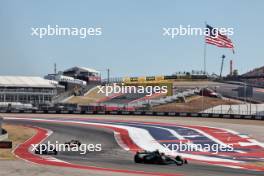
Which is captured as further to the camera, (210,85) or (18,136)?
(210,85)

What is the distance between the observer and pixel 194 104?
8300 cm

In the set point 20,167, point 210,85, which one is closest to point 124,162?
point 20,167

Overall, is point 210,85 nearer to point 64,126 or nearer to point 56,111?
point 56,111

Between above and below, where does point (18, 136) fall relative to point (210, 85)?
below

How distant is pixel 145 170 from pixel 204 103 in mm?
59239

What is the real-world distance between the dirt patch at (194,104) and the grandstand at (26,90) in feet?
90.0

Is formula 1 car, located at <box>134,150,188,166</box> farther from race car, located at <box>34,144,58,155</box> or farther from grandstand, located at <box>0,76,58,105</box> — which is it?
grandstand, located at <box>0,76,58,105</box>

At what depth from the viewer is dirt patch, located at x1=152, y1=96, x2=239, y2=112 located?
266 ft

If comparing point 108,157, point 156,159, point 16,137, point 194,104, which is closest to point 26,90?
point 194,104

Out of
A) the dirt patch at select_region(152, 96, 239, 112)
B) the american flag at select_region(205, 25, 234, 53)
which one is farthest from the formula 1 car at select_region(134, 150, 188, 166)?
the dirt patch at select_region(152, 96, 239, 112)

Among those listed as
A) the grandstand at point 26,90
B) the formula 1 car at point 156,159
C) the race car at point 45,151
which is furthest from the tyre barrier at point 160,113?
the formula 1 car at point 156,159

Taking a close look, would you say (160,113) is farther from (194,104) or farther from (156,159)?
(156,159)

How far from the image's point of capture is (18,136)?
42812 millimetres

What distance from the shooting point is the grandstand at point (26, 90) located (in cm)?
9975
